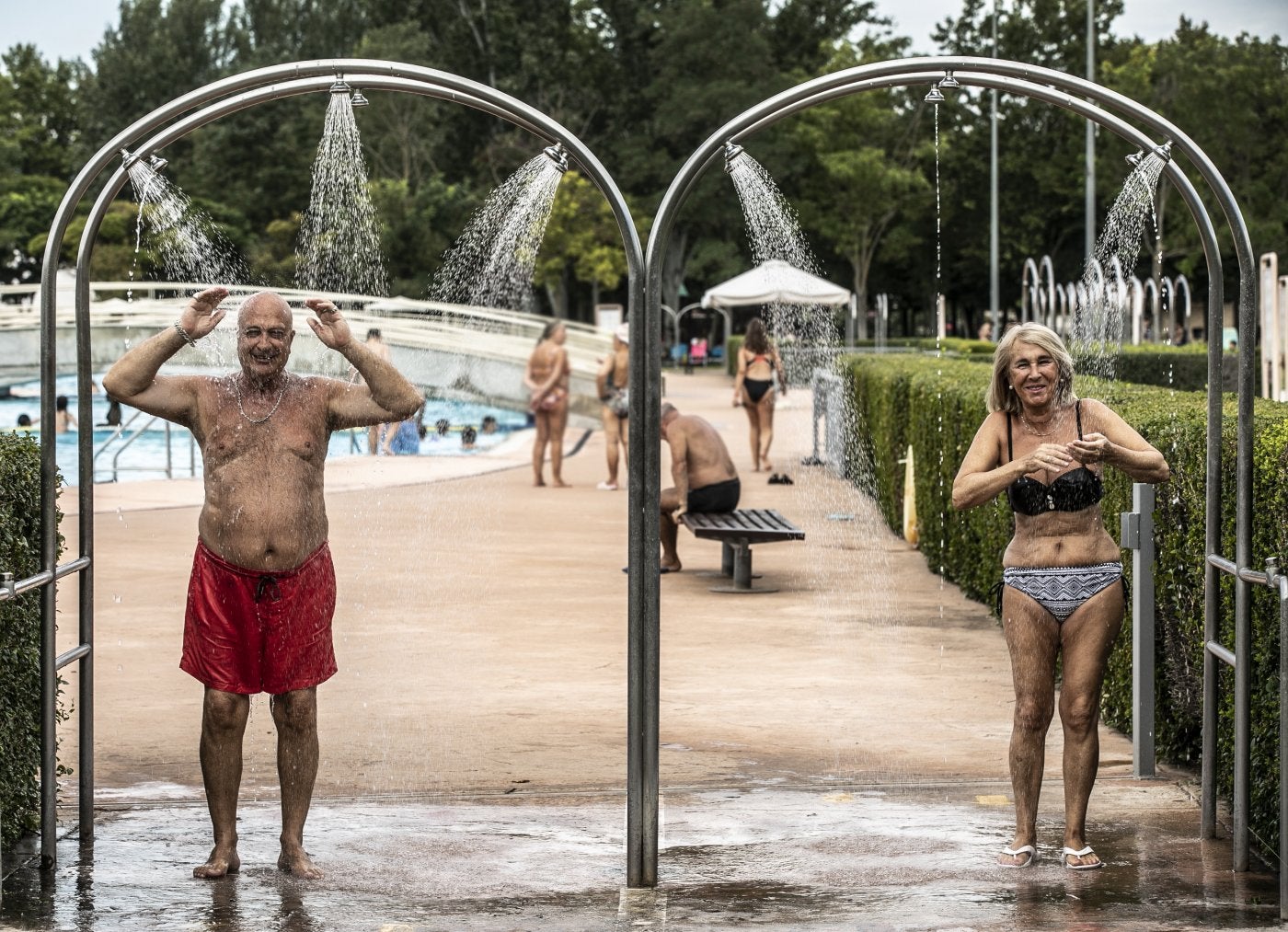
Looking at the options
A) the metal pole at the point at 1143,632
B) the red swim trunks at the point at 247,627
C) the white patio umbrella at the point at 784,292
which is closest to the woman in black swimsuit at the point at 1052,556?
the metal pole at the point at 1143,632

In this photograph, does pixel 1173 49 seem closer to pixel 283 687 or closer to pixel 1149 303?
pixel 1149 303

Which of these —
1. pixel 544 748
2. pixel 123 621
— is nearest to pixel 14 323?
pixel 123 621

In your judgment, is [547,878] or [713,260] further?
[713,260]

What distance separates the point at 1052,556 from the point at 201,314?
2659mm

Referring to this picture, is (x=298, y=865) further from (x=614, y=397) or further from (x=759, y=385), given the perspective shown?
(x=759, y=385)

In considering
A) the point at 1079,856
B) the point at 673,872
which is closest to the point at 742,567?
the point at 673,872

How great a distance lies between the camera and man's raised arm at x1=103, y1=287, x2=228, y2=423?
5340 mm

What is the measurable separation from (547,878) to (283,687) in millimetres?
984

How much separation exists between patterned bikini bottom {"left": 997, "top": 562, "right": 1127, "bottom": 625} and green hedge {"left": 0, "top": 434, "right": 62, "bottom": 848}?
304 centimetres

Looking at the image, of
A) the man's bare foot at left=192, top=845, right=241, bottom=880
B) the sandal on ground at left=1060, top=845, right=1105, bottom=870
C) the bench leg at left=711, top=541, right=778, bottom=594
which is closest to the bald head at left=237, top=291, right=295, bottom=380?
the man's bare foot at left=192, top=845, right=241, bottom=880

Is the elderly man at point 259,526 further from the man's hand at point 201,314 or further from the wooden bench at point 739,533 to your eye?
the wooden bench at point 739,533

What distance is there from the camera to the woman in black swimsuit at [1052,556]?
534cm

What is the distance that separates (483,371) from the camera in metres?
31.9

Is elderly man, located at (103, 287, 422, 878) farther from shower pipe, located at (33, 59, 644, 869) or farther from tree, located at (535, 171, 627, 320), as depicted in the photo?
tree, located at (535, 171, 627, 320)
